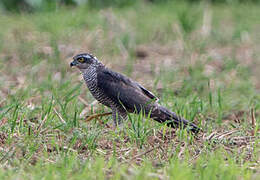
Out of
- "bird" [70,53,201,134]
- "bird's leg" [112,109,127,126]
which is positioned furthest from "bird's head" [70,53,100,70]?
"bird's leg" [112,109,127,126]

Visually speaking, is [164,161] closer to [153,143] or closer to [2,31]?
[153,143]

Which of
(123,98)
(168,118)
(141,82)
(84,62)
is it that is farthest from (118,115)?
(141,82)

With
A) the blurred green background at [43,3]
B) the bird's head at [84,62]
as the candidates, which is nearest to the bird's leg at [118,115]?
the bird's head at [84,62]

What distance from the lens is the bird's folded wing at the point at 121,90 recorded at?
6.04 m

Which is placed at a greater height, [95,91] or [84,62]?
[84,62]

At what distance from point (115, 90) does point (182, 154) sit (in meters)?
1.31

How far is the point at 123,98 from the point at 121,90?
0.35 feet

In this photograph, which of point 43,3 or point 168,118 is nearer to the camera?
point 168,118

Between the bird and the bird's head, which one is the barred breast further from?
the bird's head

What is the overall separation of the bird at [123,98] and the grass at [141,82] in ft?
0.45

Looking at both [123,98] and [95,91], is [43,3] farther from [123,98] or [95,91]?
[123,98]

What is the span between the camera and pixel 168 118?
19.2 feet

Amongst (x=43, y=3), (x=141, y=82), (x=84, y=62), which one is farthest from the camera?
(x=43, y=3)

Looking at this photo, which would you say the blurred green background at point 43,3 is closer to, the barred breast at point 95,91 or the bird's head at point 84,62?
the bird's head at point 84,62
